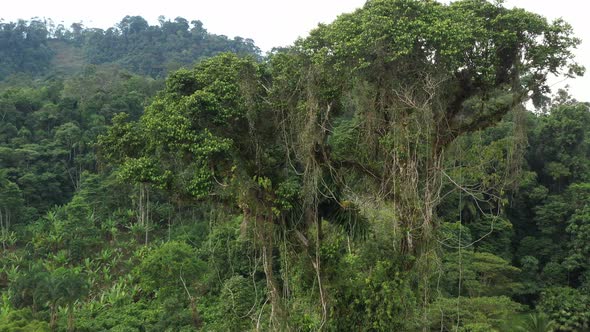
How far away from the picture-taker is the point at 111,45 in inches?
2633

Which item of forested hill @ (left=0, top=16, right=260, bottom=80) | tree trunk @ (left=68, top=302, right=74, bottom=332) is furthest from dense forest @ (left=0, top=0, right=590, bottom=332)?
forested hill @ (left=0, top=16, right=260, bottom=80)

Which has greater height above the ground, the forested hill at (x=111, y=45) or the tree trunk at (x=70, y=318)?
the forested hill at (x=111, y=45)

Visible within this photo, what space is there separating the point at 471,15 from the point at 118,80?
3472 cm

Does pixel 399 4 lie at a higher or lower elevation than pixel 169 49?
lower

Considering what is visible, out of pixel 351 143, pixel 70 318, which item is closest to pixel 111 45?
pixel 70 318

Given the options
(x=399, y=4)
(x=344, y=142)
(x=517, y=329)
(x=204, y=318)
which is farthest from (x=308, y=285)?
(x=517, y=329)

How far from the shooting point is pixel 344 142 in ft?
21.3

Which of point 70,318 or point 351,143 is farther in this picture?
point 70,318

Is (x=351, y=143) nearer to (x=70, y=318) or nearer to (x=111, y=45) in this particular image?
(x=70, y=318)

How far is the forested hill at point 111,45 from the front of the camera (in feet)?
187

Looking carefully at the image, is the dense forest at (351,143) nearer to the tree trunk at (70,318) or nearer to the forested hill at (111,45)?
the tree trunk at (70,318)

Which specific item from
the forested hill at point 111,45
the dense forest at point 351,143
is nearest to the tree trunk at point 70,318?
the dense forest at point 351,143

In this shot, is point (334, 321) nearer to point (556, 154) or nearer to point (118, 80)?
point (556, 154)

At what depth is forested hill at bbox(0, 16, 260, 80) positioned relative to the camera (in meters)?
57.1
